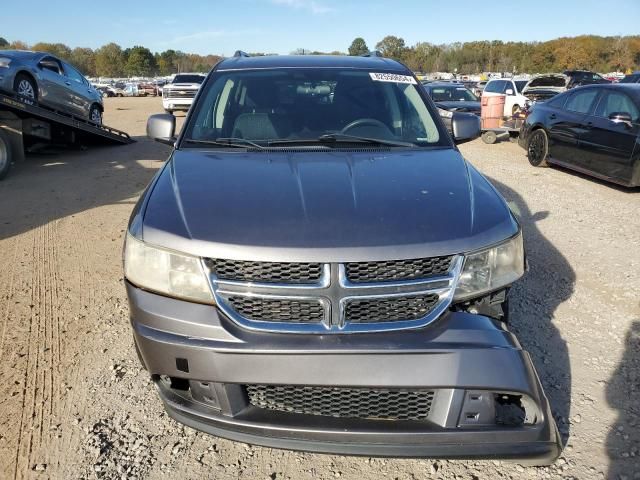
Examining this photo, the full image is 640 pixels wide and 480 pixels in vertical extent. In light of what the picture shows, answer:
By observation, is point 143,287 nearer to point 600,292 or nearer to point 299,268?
point 299,268

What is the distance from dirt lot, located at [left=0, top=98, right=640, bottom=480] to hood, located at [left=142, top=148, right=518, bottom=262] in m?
1.08

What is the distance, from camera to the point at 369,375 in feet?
6.13

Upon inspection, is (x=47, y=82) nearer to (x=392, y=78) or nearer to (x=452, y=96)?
(x=392, y=78)

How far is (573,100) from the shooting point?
9.29m

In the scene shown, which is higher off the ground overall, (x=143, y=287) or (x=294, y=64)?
(x=294, y=64)

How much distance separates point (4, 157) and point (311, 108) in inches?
293

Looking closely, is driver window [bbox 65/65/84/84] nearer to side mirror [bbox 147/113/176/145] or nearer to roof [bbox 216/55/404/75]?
roof [bbox 216/55/404/75]

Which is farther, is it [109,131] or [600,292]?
[109,131]

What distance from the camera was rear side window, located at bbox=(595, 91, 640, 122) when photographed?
771 centimetres

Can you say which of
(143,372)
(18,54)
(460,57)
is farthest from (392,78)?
(460,57)

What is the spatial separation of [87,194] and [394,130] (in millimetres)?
5836

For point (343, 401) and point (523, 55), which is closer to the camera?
point (343, 401)

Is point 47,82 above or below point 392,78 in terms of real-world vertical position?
above

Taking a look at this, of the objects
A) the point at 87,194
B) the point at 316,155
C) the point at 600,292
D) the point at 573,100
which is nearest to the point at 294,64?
the point at 316,155
